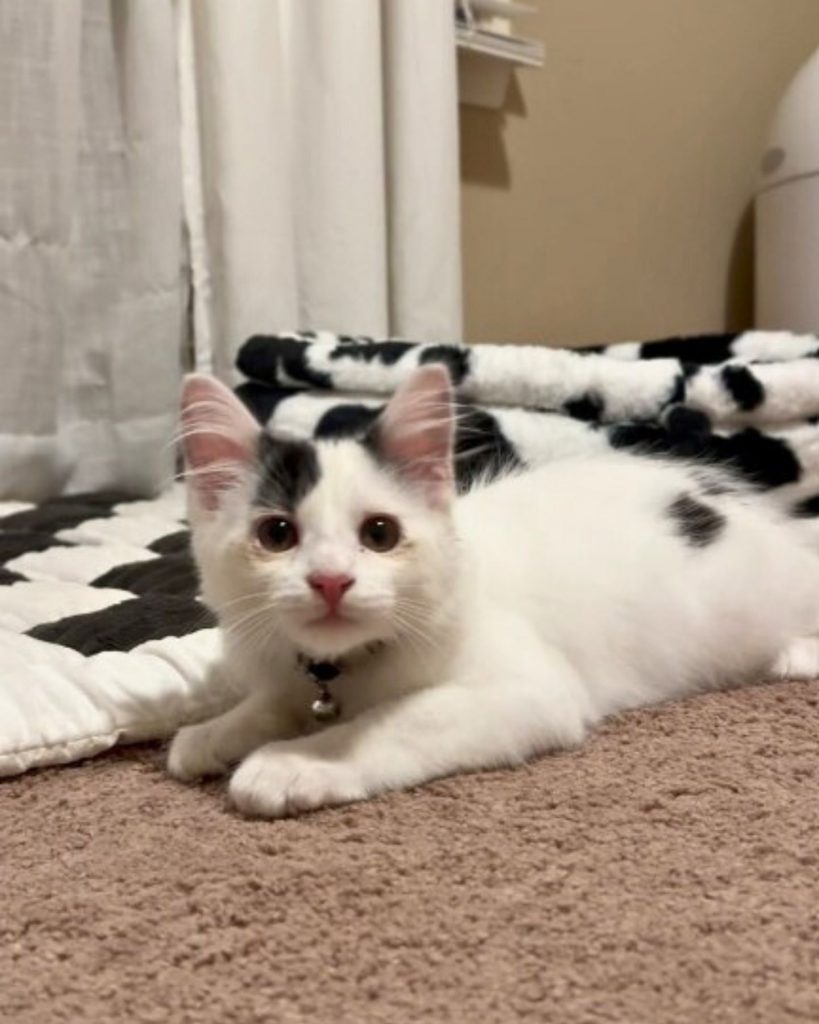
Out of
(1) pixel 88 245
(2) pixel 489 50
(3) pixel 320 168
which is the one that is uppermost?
(2) pixel 489 50

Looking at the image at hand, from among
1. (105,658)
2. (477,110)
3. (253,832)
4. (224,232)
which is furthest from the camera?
(477,110)

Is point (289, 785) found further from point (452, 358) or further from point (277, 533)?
point (452, 358)

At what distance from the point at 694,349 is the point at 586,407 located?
366 millimetres

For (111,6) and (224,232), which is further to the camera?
(224,232)

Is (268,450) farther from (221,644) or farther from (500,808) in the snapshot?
(500,808)

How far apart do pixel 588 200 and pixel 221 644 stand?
2052 millimetres

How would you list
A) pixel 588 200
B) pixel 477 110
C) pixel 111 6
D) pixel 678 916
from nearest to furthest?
1. pixel 678 916
2. pixel 111 6
3. pixel 477 110
4. pixel 588 200

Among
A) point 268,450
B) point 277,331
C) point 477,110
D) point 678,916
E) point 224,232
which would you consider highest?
point 477,110

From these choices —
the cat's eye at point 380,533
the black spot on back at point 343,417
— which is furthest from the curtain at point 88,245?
the cat's eye at point 380,533

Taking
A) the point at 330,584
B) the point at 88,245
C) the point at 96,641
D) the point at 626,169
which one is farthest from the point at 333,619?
the point at 626,169

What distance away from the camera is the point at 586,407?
1604 millimetres

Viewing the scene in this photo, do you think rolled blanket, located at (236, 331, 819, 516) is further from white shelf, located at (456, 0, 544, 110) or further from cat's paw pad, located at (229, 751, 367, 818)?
white shelf, located at (456, 0, 544, 110)

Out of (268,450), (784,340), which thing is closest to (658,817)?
(268,450)

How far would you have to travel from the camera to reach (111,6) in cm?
196
